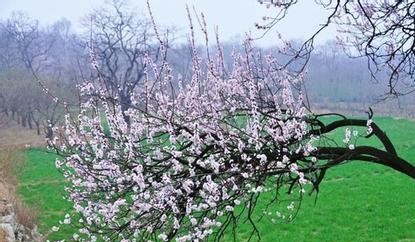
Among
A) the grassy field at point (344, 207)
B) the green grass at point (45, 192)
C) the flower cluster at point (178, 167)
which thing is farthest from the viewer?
the green grass at point (45, 192)

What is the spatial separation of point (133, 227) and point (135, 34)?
4173 cm

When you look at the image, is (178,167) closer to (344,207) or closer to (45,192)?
(344,207)

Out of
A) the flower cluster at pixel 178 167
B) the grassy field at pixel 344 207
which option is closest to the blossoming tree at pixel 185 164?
the flower cluster at pixel 178 167

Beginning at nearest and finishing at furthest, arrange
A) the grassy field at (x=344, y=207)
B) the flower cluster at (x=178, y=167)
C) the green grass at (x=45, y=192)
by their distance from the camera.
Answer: the flower cluster at (x=178, y=167), the grassy field at (x=344, y=207), the green grass at (x=45, y=192)

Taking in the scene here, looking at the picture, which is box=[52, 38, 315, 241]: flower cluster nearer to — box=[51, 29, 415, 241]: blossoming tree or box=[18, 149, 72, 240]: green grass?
box=[51, 29, 415, 241]: blossoming tree

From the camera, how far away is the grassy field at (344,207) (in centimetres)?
1309

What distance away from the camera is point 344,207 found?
15922 mm

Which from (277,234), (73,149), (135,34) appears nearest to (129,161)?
(73,149)

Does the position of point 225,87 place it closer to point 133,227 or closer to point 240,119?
point 240,119

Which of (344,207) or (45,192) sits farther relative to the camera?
(45,192)

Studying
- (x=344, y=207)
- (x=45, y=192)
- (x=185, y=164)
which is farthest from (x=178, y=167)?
(x=45, y=192)

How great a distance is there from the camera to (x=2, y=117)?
40.4 metres

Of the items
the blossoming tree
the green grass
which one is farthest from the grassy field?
the blossoming tree

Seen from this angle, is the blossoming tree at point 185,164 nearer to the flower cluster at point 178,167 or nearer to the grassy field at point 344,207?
the flower cluster at point 178,167
